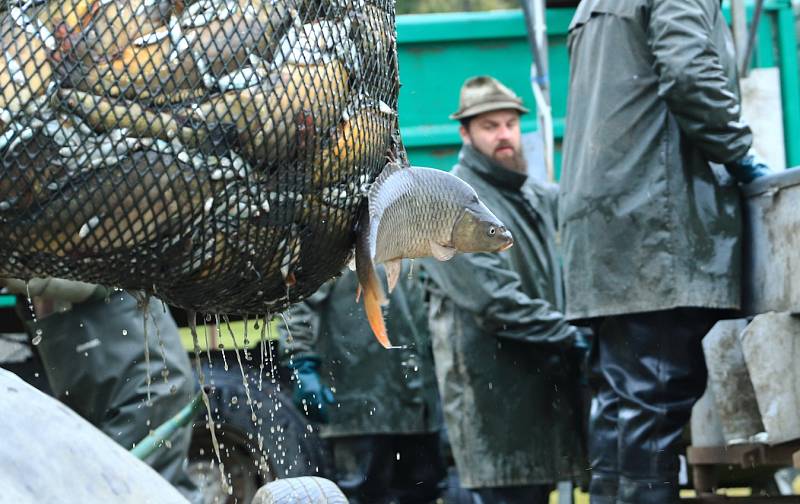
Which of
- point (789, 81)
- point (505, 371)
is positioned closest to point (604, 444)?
point (505, 371)

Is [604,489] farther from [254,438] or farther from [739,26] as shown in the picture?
[739,26]

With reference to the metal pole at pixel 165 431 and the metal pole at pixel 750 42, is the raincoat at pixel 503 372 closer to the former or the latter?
the metal pole at pixel 165 431

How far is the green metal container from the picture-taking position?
800 centimetres

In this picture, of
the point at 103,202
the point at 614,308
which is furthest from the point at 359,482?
the point at 103,202

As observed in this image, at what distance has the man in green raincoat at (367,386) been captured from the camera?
273 inches

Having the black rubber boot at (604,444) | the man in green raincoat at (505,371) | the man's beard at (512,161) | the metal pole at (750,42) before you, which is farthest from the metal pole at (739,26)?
the black rubber boot at (604,444)

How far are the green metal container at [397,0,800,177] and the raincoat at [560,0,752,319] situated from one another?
113 inches

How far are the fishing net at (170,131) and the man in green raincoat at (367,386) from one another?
4.67 m

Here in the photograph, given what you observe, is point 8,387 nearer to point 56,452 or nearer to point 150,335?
point 56,452

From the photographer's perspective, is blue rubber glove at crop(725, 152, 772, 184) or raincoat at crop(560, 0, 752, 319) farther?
blue rubber glove at crop(725, 152, 772, 184)

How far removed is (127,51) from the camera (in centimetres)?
205

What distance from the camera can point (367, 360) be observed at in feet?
23.1

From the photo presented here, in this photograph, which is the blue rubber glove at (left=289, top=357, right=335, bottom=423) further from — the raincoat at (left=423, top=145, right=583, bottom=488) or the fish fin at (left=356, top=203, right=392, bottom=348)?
the fish fin at (left=356, top=203, right=392, bottom=348)

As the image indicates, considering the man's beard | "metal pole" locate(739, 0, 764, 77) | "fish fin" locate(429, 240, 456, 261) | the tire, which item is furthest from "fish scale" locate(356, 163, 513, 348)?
"metal pole" locate(739, 0, 764, 77)
